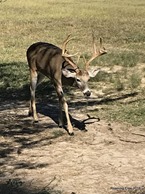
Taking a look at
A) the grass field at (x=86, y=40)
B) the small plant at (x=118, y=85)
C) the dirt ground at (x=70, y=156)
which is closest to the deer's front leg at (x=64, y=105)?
the dirt ground at (x=70, y=156)

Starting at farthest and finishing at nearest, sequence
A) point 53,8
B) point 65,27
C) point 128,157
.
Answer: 1. point 53,8
2. point 65,27
3. point 128,157

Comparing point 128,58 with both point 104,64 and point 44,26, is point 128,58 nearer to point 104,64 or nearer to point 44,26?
point 104,64

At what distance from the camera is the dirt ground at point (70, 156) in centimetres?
659

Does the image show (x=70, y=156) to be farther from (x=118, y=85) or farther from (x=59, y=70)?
(x=118, y=85)

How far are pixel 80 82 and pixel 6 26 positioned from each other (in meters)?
18.9

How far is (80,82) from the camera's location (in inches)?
350

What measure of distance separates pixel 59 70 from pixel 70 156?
2.14 m

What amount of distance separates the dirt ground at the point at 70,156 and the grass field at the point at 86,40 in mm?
1022

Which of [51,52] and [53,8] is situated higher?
[51,52]

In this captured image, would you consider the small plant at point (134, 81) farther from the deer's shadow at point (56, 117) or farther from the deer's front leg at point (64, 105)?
the deer's front leg at point (64, 105)


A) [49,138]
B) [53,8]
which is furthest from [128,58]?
[53,8]

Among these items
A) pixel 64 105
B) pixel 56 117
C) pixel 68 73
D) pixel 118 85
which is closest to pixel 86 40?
pixel 118 85

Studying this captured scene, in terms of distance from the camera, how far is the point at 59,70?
926 centimetres

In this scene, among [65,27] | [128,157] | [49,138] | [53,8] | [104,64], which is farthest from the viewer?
[53,8]
